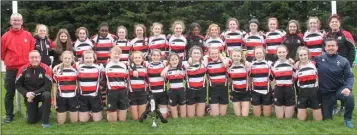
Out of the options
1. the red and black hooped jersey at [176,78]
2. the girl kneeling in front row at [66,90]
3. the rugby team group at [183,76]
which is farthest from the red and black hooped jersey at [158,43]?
the girl kneeling in front row at [66,90]

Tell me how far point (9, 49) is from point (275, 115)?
484 cm

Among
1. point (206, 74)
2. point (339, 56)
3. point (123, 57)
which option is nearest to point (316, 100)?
point (339, 56)

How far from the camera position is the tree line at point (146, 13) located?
22266 mm

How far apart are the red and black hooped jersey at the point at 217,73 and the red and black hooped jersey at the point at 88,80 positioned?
6.42 feet

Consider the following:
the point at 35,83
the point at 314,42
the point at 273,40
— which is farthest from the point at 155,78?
the point at 314,42

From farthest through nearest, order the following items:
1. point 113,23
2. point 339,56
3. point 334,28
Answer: point 113,23, point 334,28, point 339,56

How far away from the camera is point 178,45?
7.83m

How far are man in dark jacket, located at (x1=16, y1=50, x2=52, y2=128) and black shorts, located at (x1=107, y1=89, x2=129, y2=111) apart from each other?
3.22ft

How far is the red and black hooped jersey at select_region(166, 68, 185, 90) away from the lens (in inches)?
279

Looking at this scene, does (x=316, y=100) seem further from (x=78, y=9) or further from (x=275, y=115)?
(x=78, y=9)

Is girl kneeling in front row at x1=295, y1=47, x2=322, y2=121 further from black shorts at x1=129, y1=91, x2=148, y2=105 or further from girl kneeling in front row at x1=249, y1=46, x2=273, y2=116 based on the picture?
black shorts at x1=129, y1=91, x2=148, y2=105

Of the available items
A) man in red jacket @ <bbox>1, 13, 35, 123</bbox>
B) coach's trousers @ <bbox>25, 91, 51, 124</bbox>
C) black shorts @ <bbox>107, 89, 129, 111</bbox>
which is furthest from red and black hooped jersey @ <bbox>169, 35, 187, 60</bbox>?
man in red jacket @ <bbox>1, 13, 35, 123</bbox>

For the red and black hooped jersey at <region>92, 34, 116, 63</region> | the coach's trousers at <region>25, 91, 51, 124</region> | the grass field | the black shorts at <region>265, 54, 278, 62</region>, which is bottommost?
the grass field

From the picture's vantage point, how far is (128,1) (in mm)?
22188
